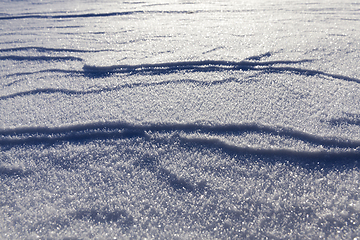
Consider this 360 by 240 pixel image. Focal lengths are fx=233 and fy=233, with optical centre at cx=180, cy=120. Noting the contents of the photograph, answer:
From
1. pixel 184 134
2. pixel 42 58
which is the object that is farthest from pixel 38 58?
pixel 184 134

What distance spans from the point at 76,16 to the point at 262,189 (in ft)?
6.73

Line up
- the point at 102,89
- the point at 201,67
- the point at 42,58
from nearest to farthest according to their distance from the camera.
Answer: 1. the point at 102,89
2. the point at 201,67
3. the point at 42,58

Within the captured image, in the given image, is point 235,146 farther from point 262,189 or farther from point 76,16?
point 76,16

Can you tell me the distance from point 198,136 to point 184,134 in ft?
0.18

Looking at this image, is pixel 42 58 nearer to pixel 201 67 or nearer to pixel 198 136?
pixel 201 67

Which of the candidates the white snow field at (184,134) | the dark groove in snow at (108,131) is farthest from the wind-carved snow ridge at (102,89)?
the dark groove in snow at (108,131)

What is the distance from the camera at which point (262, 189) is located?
75 cm

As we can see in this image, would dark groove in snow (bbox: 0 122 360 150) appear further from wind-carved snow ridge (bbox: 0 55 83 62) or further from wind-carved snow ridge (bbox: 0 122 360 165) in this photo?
wind-carved snow ridge (bbox: 0 55 83 62)

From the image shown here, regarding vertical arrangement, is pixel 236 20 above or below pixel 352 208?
above

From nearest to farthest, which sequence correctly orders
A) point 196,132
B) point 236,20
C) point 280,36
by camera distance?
point 196,132, point 280,36, point 236,20

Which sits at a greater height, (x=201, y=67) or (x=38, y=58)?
(x=38, y=58)

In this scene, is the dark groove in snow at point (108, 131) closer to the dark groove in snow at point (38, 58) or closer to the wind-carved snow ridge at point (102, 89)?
the wind-carved snow ridge at point (102, 89)

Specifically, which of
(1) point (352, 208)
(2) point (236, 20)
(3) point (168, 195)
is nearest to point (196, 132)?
(3) point (168, 195)

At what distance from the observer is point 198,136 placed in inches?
35.6
